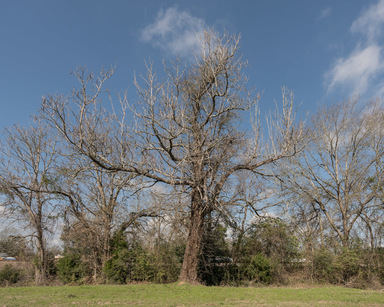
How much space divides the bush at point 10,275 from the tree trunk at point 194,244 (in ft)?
44.7

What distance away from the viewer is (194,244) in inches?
466

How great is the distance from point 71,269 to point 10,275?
20.3 feet

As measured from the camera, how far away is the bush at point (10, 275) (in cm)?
1873

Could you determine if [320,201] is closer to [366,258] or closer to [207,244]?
[366,258]

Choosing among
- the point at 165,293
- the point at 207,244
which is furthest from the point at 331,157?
the point at 165,293

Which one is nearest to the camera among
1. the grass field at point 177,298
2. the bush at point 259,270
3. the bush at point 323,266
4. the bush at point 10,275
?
the grass field at point 177,298

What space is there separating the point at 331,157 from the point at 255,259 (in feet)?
31.6

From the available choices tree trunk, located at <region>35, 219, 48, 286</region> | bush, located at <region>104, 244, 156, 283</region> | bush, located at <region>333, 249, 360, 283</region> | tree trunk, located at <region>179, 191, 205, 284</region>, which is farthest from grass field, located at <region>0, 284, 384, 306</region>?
tree trunk, located at <region>35, 219, 48, 286</region>

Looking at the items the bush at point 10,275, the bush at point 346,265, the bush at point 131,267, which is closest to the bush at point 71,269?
the bush at point 131,267

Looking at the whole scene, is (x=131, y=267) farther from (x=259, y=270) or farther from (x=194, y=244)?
(x=259, y=270)

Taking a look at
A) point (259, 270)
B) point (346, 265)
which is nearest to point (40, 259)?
point (259, 270)

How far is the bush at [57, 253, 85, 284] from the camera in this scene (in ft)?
53.4

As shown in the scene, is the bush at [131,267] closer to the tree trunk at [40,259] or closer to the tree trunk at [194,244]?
the tree trunk at [194,244]

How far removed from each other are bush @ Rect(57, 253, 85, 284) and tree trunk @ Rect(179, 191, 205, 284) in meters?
7.72
